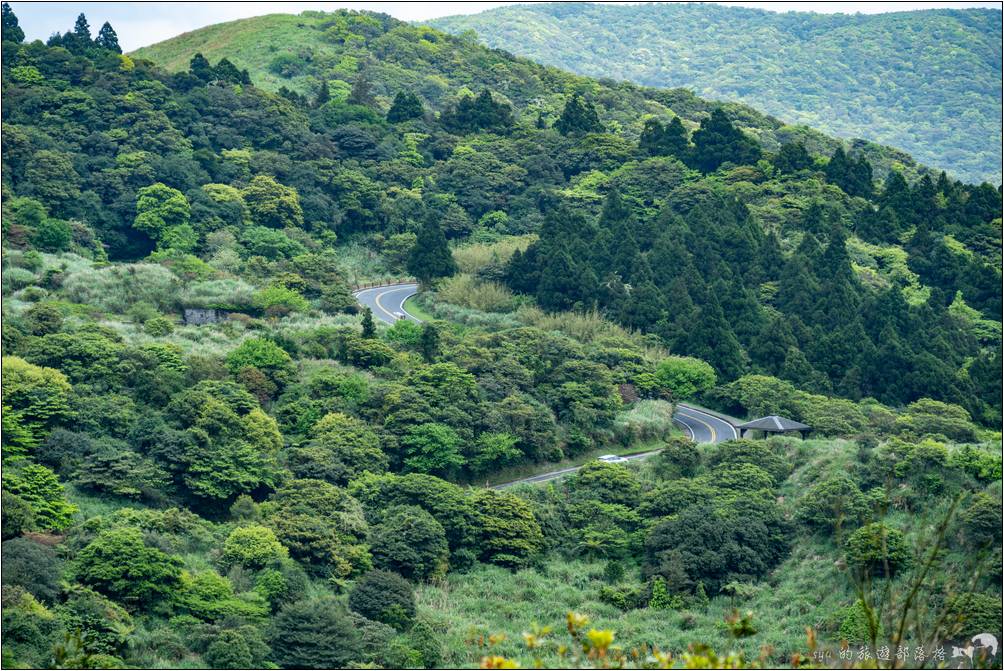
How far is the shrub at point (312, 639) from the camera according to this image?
41875 millimetres

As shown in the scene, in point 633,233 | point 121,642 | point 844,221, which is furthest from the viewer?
point 844,221

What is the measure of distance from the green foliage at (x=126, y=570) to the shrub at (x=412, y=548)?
7339mm

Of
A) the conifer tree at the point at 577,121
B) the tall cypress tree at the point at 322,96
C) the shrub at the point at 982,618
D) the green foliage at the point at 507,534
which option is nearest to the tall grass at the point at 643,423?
the green foliage at the point at 507,534

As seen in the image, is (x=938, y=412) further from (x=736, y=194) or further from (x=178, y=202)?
(x=178, y=202)

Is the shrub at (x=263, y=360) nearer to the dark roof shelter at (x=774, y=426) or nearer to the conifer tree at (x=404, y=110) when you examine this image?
the dark roof shelter at (x=774, y=426)

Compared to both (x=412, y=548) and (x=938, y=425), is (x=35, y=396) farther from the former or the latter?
(x=938, y=425)

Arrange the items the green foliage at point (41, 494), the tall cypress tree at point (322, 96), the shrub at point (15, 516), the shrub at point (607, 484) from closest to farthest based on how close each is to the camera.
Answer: the shrub at point (15, 516)
the green foliage at point (41, 494)
the shrub at point (607, 484)
the tall cypress tree at point (322, 96)

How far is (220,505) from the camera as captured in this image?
2095 inches

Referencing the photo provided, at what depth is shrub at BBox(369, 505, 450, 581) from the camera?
4962cm

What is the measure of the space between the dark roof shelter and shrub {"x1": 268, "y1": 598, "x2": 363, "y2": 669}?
2450cm

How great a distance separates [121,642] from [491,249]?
48311 millimetres

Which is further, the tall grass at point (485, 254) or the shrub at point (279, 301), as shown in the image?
the tall grass at point (485, 254)

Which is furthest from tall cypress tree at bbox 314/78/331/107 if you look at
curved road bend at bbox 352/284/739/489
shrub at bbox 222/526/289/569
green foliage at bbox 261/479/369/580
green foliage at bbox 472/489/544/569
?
shrub at bbox 222/526/289/569

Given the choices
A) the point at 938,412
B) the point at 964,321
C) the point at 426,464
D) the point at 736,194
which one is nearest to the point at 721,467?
the point at 426,464
